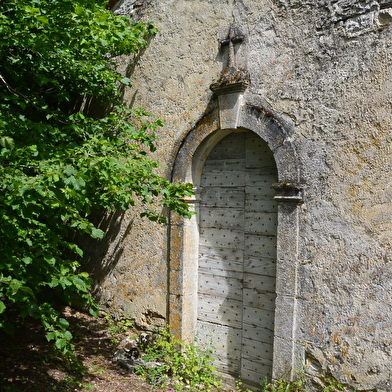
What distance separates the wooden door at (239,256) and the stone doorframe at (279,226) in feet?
0.48

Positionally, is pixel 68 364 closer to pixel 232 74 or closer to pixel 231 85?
pixel 231 85

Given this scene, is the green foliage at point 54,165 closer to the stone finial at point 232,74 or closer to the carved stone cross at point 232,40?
the stone finial at point 232,74

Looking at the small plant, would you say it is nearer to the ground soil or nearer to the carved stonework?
the ground soil

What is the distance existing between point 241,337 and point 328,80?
9.06ft

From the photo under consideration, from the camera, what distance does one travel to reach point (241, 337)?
3.94 metres

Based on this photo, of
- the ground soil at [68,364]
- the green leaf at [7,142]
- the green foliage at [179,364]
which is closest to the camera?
the green leaf at [7,142]

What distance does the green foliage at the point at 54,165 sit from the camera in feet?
7.22

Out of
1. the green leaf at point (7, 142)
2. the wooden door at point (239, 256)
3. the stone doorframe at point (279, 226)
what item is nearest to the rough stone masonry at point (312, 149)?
the stone doorframe at point (279, 226)

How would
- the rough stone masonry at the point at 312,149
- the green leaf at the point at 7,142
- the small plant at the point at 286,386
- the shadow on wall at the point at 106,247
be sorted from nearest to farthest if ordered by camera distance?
the green leaf at the point at 7,142
the rough stone masonry at the point at 312,149
the small plant at the point at 286,386
the shadow on wall at the point at 106,247

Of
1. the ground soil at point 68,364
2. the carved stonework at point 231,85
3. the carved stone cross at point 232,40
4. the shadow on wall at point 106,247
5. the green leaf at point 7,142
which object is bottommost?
the ground soil at point 68,364

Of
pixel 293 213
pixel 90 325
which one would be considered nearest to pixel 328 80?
pixel 293 213

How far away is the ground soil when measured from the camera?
142 inches

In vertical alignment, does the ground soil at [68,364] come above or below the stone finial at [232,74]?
below

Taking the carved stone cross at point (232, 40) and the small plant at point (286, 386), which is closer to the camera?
the small plant at point (286, 386)
